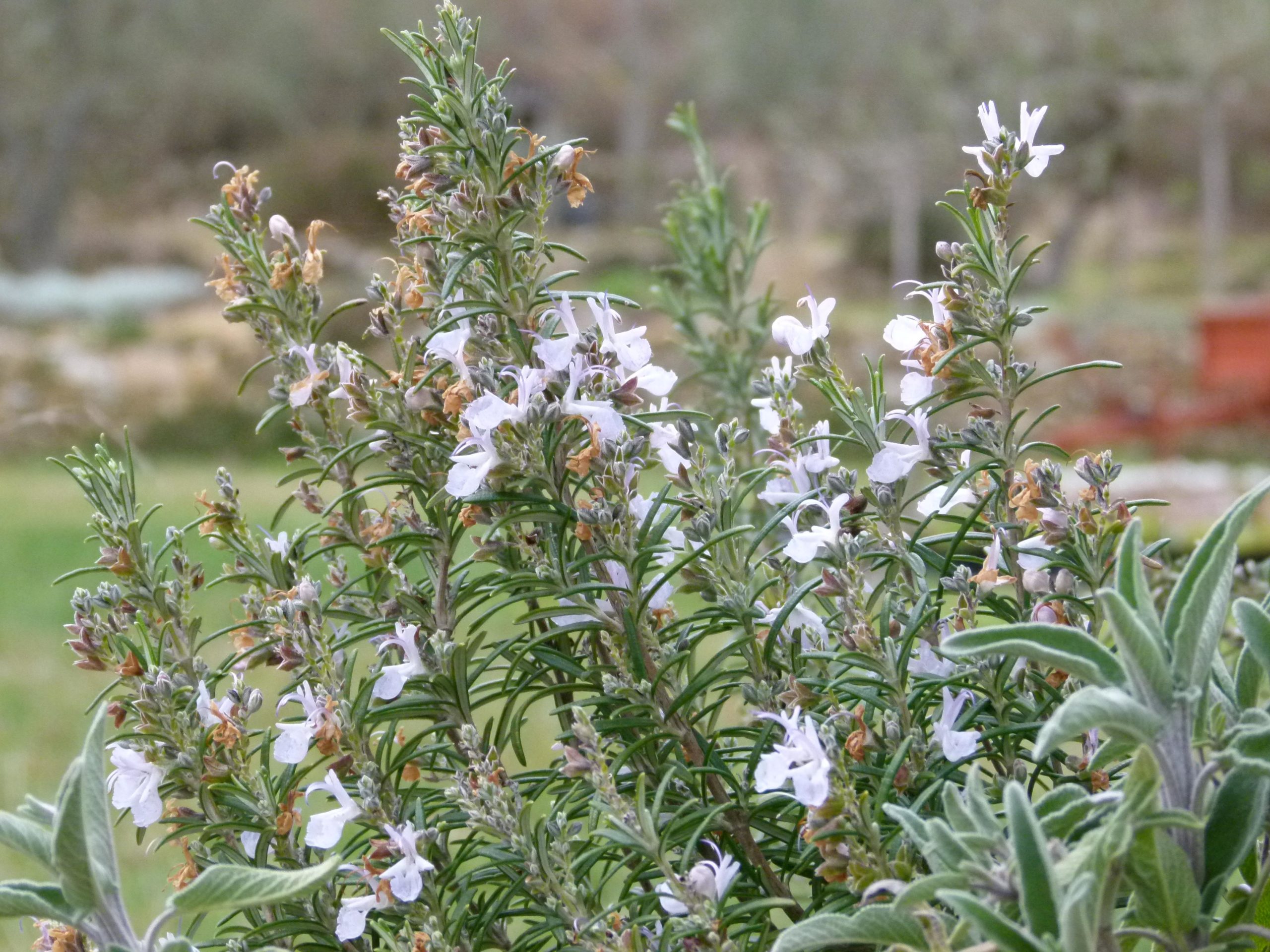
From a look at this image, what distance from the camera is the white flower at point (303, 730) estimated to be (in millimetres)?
627

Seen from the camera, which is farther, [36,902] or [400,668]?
[400,668]

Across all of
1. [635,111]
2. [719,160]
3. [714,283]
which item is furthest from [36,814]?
[635,111]

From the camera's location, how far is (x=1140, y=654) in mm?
466

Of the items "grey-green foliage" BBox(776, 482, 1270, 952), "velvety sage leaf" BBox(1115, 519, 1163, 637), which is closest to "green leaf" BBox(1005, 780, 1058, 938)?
"grey-green foliage" BBox(776, 482, 1270, 952)

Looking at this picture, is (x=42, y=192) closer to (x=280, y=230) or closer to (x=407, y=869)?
(x=280, y=230)

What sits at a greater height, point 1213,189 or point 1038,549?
point 1213,189

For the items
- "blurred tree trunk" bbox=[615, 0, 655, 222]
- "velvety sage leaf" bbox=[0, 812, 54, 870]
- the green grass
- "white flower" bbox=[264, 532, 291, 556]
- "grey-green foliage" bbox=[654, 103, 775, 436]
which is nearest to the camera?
"velvety sage leaf" bbox=[0, 812, 54, 870]

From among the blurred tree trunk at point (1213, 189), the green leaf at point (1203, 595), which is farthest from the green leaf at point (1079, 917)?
the blurred tree trunk at point (1213, 189)

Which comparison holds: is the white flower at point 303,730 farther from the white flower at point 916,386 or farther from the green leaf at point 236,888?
the white flower at point 916,386

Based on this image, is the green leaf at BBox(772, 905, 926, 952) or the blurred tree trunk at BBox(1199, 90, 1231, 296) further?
the blurred tree trunk at BBox(1199, 90, 1231, 296)

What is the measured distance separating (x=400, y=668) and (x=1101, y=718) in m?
0.35

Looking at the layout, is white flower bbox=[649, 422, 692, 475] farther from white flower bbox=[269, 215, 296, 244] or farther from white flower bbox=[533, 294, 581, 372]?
white flower bbox=[269, 215, 296, 244]

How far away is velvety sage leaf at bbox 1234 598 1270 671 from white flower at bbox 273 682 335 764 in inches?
16.6

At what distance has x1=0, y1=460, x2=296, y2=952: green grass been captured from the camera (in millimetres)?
2125
